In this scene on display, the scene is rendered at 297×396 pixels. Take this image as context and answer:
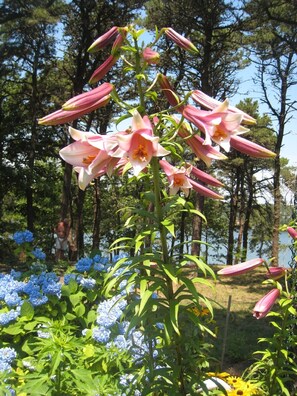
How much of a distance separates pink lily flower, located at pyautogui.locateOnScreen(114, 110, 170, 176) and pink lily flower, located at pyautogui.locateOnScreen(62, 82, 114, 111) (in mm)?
199

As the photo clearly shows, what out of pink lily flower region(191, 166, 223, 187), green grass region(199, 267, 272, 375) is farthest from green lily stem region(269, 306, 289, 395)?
pink lily flower region(191, 166, 223, 187)

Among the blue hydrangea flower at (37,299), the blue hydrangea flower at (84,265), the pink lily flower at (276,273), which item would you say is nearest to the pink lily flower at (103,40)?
the pink lily flower at (276,273)

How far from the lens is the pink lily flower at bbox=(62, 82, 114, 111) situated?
1.19m

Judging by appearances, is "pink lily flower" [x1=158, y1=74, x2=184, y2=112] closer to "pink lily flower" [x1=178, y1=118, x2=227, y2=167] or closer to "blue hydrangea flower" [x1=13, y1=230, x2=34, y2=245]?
"pink lily flower" [x1=178, y1=118, x2=227, y2=167]

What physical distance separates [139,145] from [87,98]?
0.25 metres

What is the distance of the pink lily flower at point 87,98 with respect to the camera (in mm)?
1190

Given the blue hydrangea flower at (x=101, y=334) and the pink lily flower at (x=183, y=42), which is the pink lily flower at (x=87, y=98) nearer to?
the pink lily flower at (x=183, y=42)

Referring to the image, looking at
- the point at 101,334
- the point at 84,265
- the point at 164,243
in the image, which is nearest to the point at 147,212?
the point at 164,243

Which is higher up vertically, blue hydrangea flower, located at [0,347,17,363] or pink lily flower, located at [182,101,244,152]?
pink lily flower, located at [182,101,244,152]

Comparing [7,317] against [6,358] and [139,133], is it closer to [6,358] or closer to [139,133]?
[6,358]

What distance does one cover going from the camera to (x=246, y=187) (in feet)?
73.4

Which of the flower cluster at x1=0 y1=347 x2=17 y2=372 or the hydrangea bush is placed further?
the flower cluster at x1=0 y1=347 x2=17 y2=372

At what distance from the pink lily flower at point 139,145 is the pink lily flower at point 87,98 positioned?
20cm

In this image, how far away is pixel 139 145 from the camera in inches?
43.1
